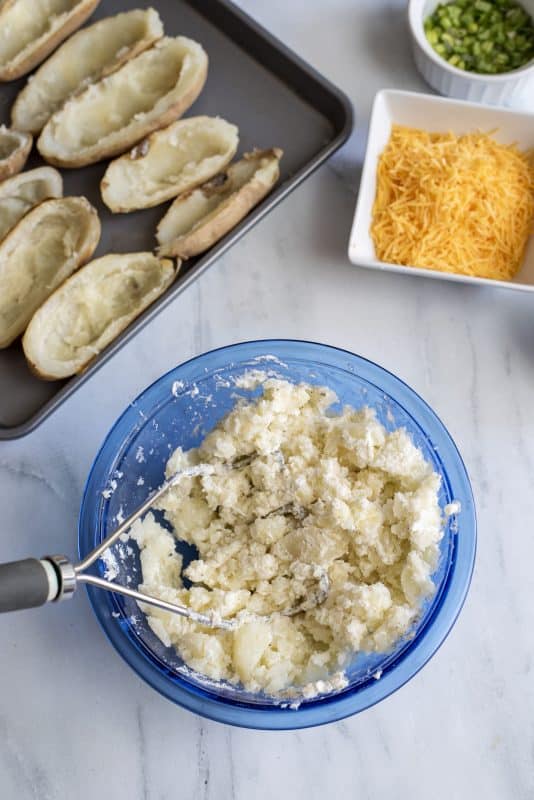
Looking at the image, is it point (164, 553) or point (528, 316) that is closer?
point (164, 553)

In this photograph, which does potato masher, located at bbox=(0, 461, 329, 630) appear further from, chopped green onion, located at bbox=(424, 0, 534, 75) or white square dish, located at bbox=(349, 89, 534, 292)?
chopped green onion, located at bbox=(424, 0, 534, 75)

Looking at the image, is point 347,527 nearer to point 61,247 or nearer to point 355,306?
point 355,306

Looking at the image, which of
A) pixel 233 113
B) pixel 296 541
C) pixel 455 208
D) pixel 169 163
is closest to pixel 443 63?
pixel 455 208

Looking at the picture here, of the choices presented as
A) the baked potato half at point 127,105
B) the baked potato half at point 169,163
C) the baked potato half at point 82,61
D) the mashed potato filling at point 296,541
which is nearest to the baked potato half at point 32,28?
the baked potato half at point 82,61

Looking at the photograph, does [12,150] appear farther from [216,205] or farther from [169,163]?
[216,205]

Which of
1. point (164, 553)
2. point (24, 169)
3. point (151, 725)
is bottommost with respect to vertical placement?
point (151, 725)

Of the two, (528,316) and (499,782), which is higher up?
(528,316)

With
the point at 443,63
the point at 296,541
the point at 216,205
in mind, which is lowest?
the point at 296,541

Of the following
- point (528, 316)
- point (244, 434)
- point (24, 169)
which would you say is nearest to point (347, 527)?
point (244, 434)
